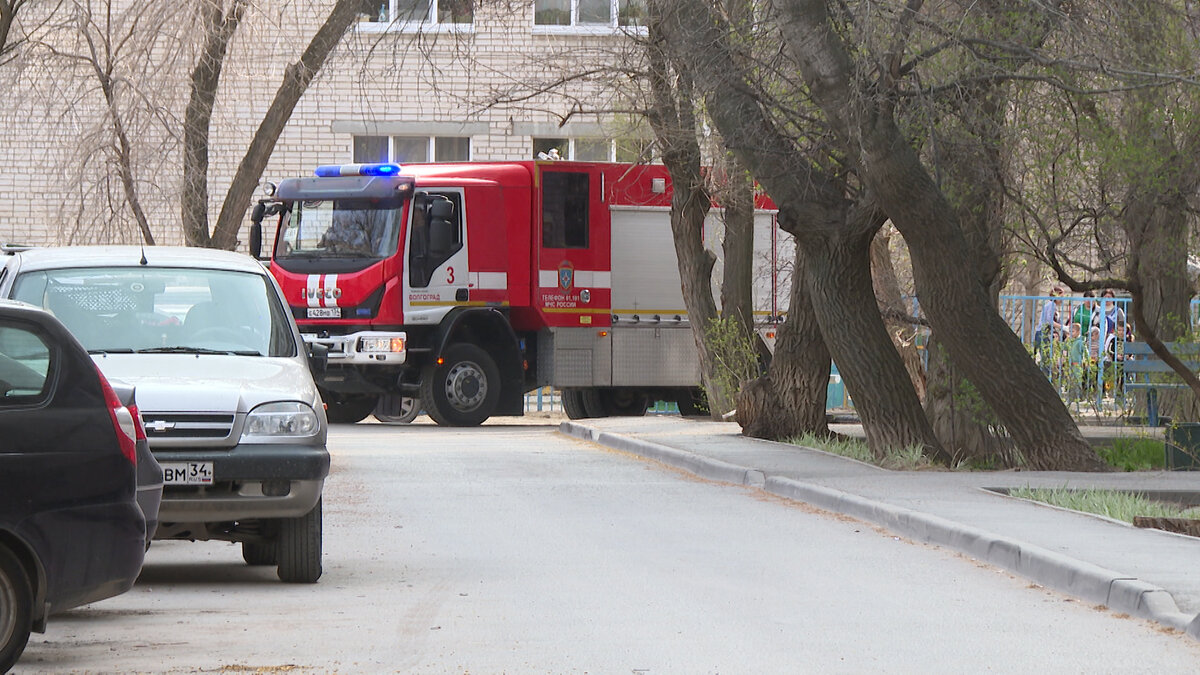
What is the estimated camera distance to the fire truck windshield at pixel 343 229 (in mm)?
24172

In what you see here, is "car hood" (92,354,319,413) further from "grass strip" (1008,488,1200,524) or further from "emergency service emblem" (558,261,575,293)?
"emergency service emblem" (558,261,575,293)

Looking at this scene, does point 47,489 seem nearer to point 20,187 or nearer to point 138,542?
point 138,542

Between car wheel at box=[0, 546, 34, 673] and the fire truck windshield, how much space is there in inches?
687

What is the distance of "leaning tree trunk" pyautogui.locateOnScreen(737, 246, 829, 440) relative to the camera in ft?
66.9

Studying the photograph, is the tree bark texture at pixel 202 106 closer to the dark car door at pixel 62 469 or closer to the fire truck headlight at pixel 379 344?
the fire truck headlight at pixel 379 344

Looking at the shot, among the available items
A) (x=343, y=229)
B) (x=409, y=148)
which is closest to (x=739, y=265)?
(x=343, y=229)

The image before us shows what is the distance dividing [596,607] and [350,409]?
18.1 m

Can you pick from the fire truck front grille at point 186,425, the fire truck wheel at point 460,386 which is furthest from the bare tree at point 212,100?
the fire truck front grille at point 186,425

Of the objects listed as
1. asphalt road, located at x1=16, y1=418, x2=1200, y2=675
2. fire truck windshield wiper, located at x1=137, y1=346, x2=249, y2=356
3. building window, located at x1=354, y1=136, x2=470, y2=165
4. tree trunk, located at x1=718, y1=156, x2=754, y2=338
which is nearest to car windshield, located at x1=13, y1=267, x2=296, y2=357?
fire truck windshield wiper, located at x1=137, y1=346, x2=249, y2=356

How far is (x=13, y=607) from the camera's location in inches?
264

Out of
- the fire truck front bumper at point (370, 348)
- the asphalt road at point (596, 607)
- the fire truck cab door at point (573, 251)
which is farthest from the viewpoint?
the fire truck cab door at point (573, 251)

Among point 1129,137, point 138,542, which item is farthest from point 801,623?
point 1129,137

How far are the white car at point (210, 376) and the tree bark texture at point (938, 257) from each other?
20.6ft

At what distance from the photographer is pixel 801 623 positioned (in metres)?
8.44
